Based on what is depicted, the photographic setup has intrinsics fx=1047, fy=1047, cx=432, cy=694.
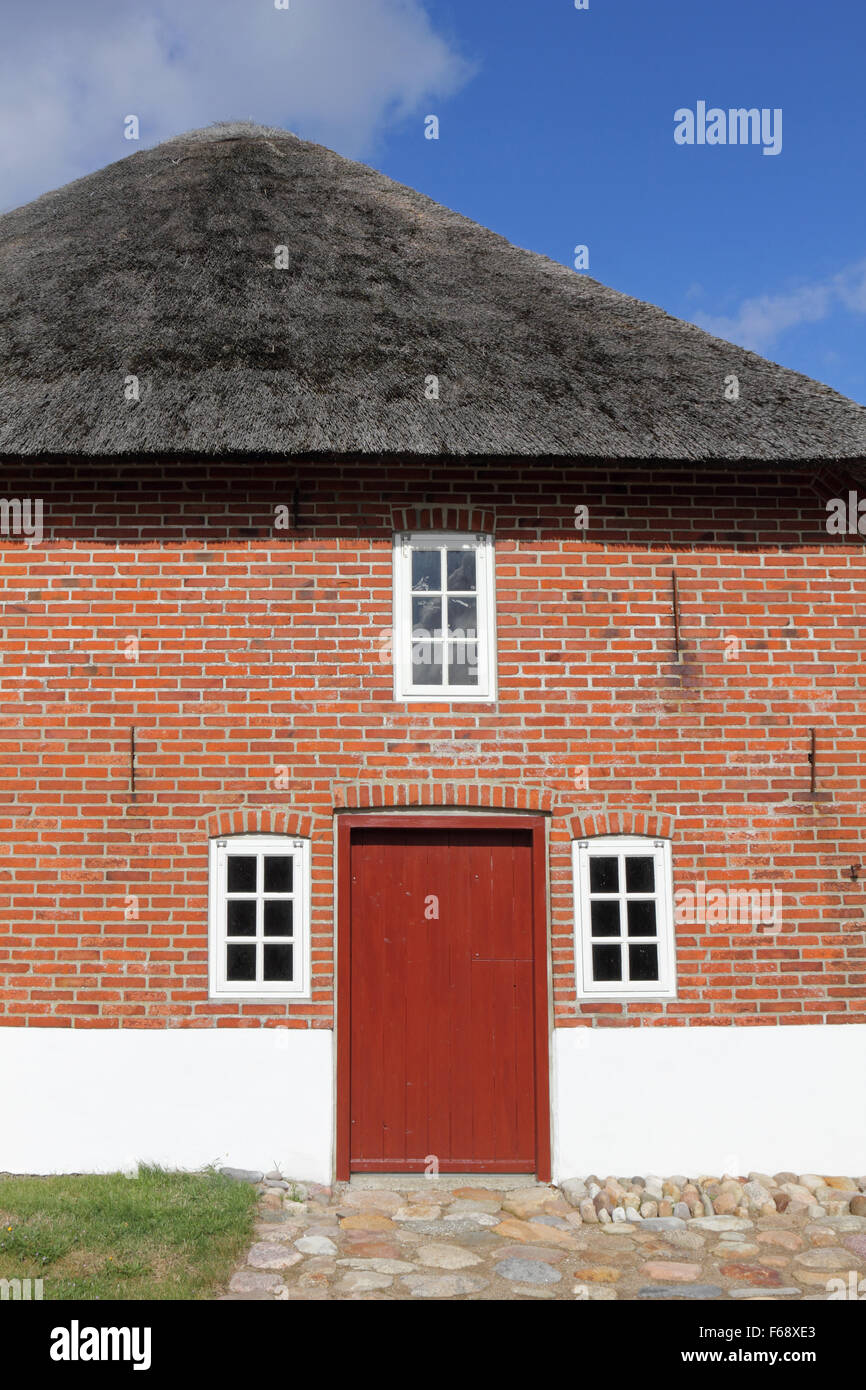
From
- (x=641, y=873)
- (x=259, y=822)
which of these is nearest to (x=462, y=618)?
(x=259, y=822)

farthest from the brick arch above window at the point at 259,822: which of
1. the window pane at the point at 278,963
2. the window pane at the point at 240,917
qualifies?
the window pane at the point at 278,963

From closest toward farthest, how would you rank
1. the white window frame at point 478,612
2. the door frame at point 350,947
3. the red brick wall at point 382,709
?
the door frame at point 350,947, the red brick wall at point 382,709, the white window frame at point 478,612

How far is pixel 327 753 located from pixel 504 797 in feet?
4.08

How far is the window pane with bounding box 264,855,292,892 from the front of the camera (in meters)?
7.06

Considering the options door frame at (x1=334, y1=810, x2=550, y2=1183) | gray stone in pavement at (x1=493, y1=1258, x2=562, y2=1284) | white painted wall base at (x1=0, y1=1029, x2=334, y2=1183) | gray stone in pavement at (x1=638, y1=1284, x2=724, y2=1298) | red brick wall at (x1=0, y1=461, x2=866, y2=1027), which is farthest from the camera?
red brick wall at (x1=0, y1=461, x2=866, y2=1027)

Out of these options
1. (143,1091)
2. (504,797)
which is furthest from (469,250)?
(143,1091)

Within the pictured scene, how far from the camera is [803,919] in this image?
7.15 m

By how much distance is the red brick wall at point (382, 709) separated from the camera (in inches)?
276

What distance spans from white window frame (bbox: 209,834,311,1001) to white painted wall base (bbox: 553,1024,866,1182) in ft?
5.85

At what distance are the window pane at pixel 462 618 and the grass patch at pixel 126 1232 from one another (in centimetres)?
383

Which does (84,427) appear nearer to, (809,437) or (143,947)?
(143,947)

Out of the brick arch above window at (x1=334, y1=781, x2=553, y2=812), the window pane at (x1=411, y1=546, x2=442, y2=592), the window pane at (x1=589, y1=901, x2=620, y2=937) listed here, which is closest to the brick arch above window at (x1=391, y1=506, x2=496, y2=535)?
the window pane at (x1=411, y1=546, x2=442, y2=592)

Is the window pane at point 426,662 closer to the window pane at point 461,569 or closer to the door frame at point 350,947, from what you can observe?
the window pane at point 461,569

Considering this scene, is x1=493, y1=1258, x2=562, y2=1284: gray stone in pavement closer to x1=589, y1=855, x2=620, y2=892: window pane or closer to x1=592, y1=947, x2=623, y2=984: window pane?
x1=592, y1=947, x2=623, y2=984: window pane
